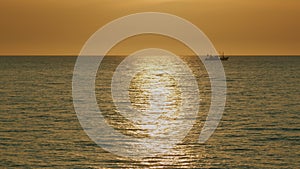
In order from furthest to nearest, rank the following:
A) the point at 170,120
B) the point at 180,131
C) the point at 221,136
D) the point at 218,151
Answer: the point at 170,120 → the point at 180,131 → the point at 221,136 → the point at 218,151

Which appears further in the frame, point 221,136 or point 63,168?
point 221,136

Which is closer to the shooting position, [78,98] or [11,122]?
[11,122]

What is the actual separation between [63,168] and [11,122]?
25.1 meters

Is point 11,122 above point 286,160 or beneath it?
above

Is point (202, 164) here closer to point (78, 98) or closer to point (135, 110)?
point (135, 110)

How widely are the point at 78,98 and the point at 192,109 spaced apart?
27.1 m

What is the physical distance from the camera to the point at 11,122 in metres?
68.4

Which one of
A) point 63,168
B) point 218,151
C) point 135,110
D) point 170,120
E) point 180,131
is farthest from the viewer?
point 135,110

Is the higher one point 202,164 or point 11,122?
Result: point 11,122

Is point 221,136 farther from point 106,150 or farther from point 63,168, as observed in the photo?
point 63,168

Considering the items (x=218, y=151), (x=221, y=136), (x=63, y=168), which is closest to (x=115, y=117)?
(x=221, y=136)

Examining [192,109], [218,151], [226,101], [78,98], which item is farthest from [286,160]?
[78,98]

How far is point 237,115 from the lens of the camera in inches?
3127

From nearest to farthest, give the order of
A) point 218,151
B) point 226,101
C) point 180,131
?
point 218,151 → point 180,131 → point 226,101
